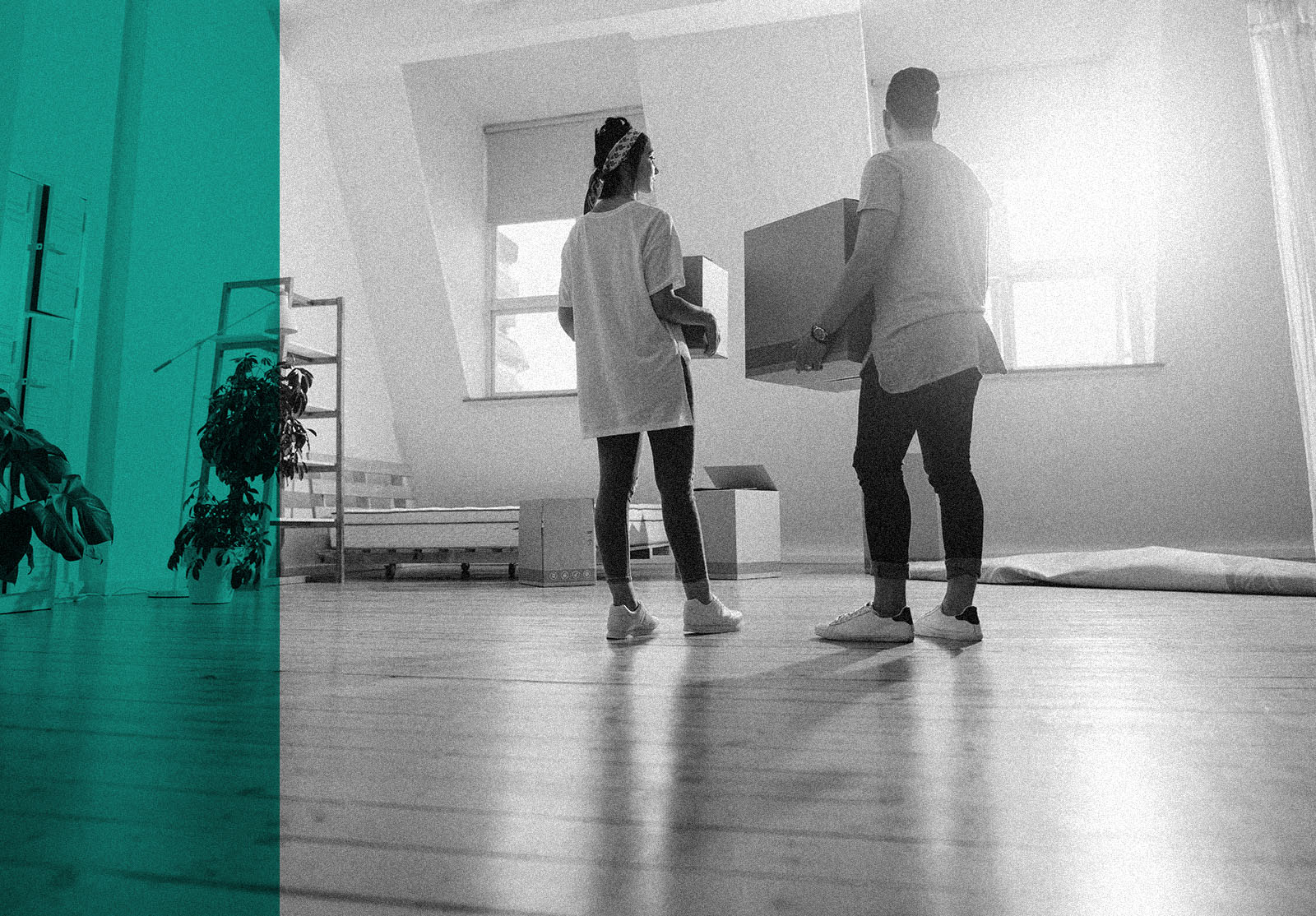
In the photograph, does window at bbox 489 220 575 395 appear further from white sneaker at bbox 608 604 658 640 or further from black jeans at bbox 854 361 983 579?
black jeans at bbox 854 361 983 579

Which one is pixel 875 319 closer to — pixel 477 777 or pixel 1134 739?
pixel 1134 739

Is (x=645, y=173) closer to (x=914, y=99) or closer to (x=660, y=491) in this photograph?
(x=914, y=99)

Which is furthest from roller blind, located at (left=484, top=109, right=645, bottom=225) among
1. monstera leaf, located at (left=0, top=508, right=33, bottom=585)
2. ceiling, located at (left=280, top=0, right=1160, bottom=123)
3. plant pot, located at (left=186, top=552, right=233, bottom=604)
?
monstera leaf, located at (left=0, top=508, right=33, bottom=585)

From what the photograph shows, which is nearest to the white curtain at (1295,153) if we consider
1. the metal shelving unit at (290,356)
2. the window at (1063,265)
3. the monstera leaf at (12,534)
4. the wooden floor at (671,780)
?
the window at (1063,265)

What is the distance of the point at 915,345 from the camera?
1.84 meters

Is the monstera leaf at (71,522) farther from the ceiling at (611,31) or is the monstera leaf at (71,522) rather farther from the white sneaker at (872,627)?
the ceiling at (611,31)

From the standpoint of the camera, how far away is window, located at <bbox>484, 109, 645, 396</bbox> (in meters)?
5.69

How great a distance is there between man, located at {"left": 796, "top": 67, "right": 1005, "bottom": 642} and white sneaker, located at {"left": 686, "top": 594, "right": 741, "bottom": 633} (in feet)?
0.91

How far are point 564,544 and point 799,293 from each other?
2.25 metres

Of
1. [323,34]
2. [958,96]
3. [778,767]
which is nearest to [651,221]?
[778,767]

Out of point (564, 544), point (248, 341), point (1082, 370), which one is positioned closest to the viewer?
point (248, 341)

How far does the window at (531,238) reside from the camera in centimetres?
569
